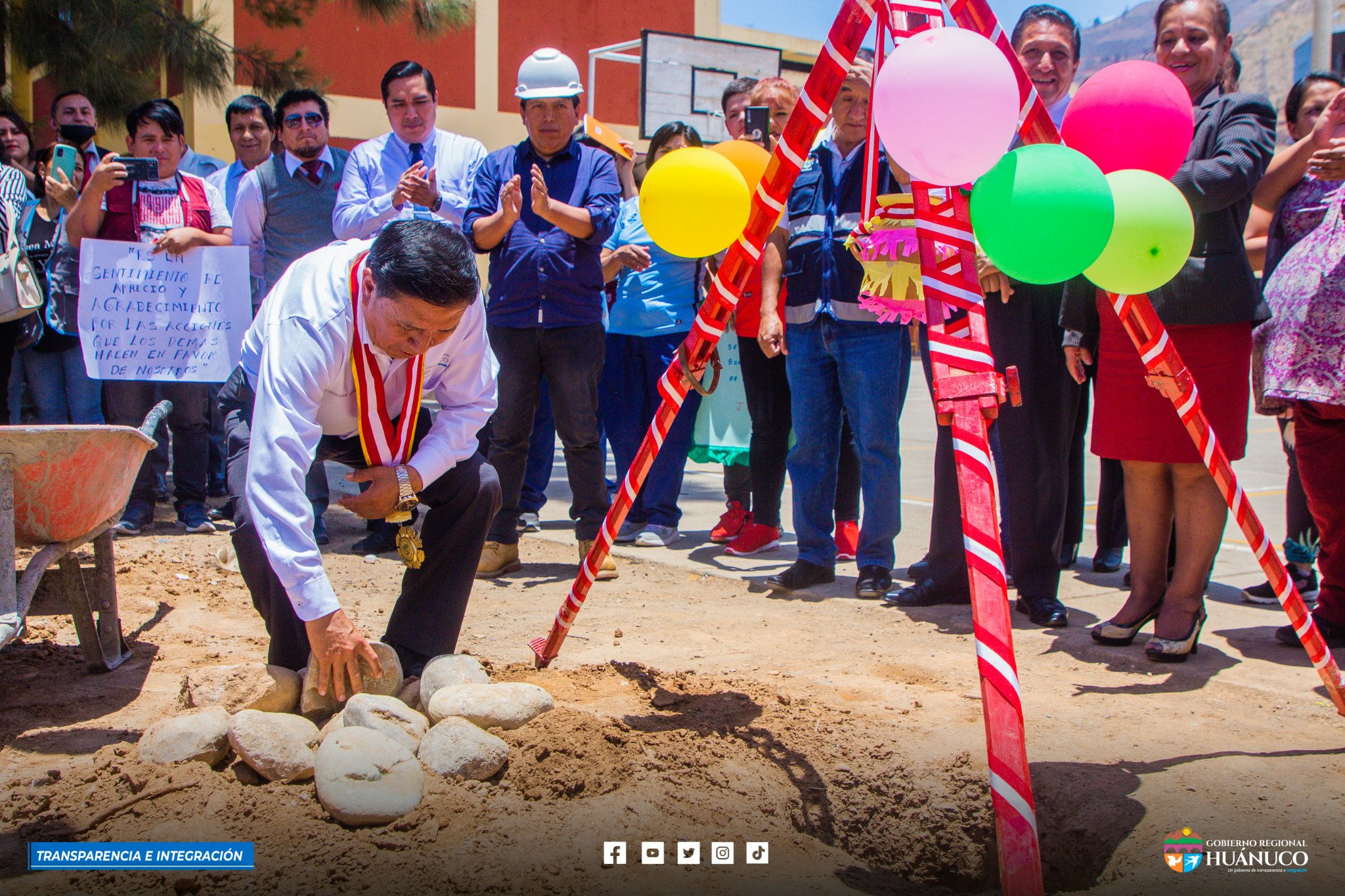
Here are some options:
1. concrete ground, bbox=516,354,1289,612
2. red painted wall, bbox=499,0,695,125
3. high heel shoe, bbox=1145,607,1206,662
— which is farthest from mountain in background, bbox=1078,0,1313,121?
high heel shoe, bbox=1145,607,1206,662

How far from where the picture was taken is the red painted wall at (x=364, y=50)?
17156 mm

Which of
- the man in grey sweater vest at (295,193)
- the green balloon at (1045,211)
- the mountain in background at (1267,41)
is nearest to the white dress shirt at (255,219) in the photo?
A: the man in grey sweater vest at (295,193)

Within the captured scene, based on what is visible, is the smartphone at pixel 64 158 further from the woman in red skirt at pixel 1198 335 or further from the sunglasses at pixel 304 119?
the woman in red skirt at pixel 1198 335

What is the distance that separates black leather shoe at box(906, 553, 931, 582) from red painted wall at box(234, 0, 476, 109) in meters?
15.0

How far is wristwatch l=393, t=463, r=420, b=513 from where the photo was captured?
3068mm

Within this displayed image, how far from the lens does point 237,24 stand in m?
16.5

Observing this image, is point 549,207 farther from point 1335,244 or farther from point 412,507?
point 1335,244

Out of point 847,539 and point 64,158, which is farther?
point 64,158

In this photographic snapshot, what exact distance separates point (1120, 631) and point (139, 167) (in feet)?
16.5

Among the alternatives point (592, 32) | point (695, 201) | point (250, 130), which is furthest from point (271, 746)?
point (592, 32)

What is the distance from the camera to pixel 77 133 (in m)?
6.42

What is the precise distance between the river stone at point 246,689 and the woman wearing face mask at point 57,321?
3.23 metres

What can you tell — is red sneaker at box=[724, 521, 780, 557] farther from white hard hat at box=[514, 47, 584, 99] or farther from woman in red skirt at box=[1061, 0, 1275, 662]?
white hard hat at box=[514, 47, 584, 99]

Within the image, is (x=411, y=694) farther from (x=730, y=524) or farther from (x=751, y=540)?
(x=730, y=524)
